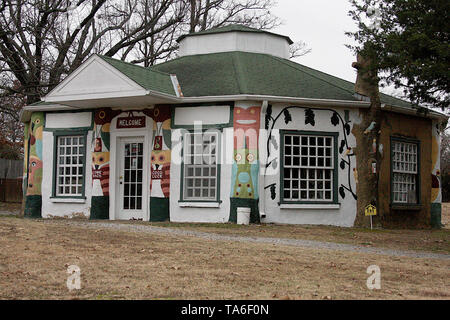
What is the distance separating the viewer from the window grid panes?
17656 mm

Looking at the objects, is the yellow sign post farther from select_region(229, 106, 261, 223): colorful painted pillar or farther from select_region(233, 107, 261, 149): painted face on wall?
select_region(233, 107, 261, 149): painted face on wall

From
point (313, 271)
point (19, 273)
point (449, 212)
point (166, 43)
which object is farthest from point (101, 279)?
point (166, 43)

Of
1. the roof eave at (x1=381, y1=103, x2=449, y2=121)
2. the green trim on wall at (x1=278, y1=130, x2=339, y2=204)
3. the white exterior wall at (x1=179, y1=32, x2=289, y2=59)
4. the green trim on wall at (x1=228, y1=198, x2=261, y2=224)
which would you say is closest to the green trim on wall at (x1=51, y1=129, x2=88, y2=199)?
the green trim on wall at (x1=228, y1=198, x2=261, y2=224)

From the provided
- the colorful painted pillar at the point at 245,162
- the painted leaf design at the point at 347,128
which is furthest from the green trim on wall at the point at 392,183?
the colorful painted pillar at the point at 245,162

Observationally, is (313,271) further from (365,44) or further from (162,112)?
(162,112)

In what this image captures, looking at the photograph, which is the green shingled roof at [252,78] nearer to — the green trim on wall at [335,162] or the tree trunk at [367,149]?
the tree trunk at [367,149]

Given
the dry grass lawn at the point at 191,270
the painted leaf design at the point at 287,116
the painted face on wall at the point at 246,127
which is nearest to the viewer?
the dry grass lawn at the point at 191,270

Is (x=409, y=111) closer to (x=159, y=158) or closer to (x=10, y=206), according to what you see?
(x=159, y=158)

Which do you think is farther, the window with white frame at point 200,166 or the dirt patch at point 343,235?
the window with white frame at point 200,166

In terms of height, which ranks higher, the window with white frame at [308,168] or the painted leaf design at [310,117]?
the painted leaf design at [310,117]

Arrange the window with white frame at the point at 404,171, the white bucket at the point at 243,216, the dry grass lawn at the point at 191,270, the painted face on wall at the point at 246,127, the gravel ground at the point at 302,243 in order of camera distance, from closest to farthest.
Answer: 1. the dry grass lawn at the point at 191,270
2. the gravel ground at the point at 302,243
3. the white bucket at the point at 243,216
4. the painted face on wall at the point at 246,127
5. the window with white frame at the point at 404,171

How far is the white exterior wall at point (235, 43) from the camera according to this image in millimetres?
19703

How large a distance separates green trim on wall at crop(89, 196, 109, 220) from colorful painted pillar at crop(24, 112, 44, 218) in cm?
203

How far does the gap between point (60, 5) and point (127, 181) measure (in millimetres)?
12028
